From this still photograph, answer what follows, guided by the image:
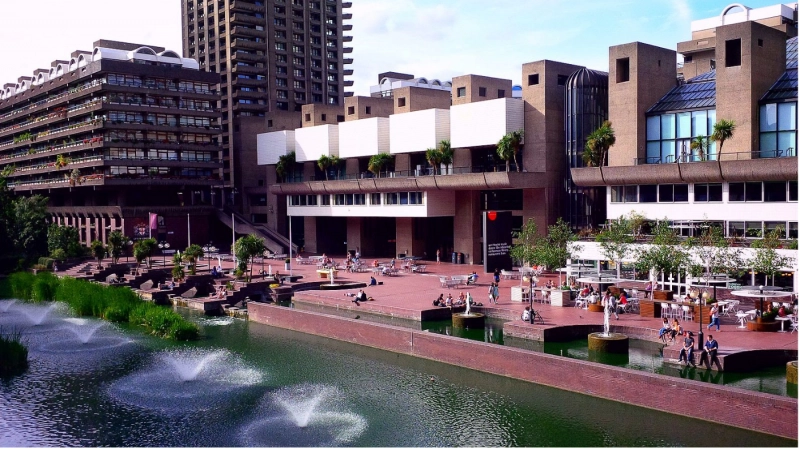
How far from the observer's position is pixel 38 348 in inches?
1415

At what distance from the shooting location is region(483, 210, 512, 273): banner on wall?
50.4m

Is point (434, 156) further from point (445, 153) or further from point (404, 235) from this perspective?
point (404, 235)

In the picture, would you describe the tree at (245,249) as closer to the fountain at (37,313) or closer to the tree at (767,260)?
the fountain at (37,313)

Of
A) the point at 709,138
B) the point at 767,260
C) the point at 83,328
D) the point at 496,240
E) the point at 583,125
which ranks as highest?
the point at 583,125

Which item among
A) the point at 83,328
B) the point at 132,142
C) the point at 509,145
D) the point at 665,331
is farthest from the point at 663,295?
the point at 132,142

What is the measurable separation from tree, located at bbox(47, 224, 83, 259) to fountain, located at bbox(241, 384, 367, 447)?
161 ft

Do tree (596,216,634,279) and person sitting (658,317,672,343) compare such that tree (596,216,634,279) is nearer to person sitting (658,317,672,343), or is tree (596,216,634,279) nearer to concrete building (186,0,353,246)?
person sitting (658,317,672,343)

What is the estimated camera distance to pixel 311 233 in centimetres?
8044

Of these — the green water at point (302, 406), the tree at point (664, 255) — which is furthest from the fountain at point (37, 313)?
the tree at point (664, 255)

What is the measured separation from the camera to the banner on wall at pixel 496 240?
5041 centimetres

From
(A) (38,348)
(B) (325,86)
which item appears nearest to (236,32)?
(B) (325,86)

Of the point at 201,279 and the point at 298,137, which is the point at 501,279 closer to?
the point at 201,279

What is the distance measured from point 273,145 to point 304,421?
61350 mm

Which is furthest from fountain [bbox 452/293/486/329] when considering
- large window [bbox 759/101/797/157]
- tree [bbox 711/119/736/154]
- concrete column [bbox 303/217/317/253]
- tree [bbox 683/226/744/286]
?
concrete column [bbox 303/217/317/253]
